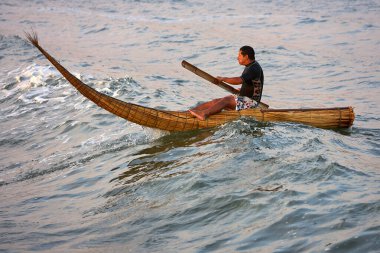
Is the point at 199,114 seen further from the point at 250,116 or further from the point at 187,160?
the point at 187,160

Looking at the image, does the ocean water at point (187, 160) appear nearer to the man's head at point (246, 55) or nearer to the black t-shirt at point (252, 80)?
the black t-shirt at point (252, 80)

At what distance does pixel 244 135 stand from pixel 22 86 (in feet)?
31.4

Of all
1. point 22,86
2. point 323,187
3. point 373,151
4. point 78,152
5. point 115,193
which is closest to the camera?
point 323,187

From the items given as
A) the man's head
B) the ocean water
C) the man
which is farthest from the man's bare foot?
the man's head

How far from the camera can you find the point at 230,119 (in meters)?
9.94

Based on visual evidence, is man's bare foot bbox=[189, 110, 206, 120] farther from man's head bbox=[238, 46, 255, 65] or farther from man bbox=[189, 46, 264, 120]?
man's head bbox=[238, 46, 255, 65]

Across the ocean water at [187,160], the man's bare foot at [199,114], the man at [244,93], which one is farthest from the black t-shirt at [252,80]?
the man's bare foot at [199,114]

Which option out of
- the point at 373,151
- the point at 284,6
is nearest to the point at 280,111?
the point at 373,151

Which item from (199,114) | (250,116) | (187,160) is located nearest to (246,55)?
(250,116)

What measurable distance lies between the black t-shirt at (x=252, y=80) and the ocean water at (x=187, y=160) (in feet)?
1.74

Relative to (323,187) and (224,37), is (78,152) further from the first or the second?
(224,37)

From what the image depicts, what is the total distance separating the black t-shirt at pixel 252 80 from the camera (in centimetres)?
970

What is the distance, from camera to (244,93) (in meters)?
9.91

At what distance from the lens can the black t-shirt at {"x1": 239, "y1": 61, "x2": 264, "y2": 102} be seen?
9.70m
